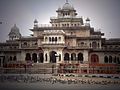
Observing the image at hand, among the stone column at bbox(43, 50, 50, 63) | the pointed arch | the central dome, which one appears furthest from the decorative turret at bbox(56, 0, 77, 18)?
the stone column at bbox(43, 50, 50, 63)

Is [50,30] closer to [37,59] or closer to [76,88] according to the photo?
[37,59]

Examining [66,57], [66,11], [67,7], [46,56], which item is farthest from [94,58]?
[67,7]

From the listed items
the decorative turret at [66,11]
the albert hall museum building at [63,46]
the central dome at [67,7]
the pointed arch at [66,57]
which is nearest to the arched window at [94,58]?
the albert hall museum building at [63,46]

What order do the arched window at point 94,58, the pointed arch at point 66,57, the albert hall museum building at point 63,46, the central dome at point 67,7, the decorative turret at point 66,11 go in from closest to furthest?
the albert hall museum building at point 63,46 < the arched window at point 94,58 < the pointed arch at point 66,57 < the decorative turret at point 66,11 < the central dome at point 67,7

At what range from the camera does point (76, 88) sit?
11875mm

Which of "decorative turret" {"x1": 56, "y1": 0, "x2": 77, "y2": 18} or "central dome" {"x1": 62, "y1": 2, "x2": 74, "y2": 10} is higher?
"central dome" {"x1": 62, "y1": 2, "x2": 74, "y2": 10}

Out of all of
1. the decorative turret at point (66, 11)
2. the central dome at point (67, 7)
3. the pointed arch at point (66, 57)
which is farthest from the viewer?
the central dome at point (67, 7)

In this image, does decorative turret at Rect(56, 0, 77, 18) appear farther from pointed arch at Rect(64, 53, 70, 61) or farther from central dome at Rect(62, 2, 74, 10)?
pointed arch at Rect(64, 53, 70, 61)

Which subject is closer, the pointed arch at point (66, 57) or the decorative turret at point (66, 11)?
the pointed arch at point (66, 57)

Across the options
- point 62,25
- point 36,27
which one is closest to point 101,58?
point 62,25

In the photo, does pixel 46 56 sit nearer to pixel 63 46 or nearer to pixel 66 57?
pixel 63 46

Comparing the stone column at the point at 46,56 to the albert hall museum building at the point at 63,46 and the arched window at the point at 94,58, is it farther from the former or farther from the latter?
the arched window at the point at 94,58

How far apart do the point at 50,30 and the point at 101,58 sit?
4802 mm

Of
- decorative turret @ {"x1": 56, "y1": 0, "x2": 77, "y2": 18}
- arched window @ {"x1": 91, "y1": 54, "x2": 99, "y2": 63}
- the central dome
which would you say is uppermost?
the central dome
